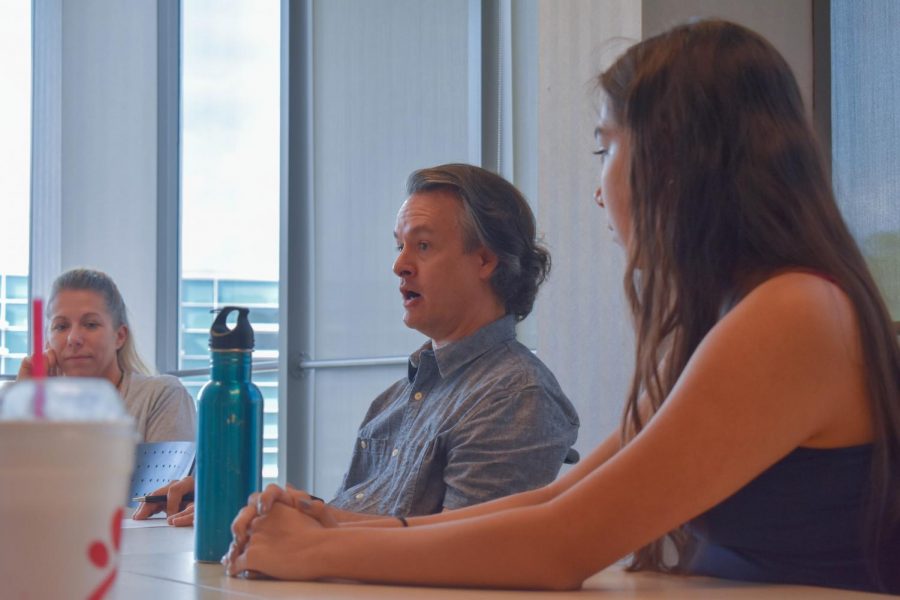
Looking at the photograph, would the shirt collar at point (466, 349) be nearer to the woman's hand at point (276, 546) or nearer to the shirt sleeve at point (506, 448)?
the shirt sleeve at point (506, 448)

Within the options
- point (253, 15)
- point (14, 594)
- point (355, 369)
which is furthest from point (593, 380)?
point (253, 15)

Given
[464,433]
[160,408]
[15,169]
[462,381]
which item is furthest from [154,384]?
[15,169]

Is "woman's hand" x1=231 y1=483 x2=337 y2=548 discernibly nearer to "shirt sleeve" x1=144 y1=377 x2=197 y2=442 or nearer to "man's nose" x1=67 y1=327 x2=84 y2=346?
"shirt sleeve" x1=144 y1=377 x2=197 y2=442

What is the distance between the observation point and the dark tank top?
45.1 inches

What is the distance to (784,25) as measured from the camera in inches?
107

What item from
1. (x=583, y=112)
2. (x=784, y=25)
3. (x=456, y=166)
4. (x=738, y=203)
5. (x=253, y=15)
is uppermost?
(x=253, y=15)

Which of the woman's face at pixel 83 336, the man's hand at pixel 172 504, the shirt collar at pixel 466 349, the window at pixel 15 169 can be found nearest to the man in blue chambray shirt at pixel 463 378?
the shirt collar at pixel 466 349

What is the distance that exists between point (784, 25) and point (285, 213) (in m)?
1.94

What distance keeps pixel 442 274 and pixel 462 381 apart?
0.23 meters

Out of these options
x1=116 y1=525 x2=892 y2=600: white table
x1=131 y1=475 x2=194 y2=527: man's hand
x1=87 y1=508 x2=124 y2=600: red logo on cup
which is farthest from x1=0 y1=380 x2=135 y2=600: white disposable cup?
x1=131 y1=475 x2=194 y2=527: man's hand

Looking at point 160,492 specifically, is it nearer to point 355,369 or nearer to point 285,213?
point 355,369

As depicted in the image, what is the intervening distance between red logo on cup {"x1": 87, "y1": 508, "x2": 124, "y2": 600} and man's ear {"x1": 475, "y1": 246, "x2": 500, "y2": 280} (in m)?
1.60

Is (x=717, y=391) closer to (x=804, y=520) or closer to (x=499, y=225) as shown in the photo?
(x=804, y=520)

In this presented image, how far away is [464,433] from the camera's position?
→ 1.83 m
